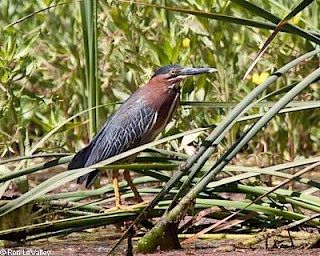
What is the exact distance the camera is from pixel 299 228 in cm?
329

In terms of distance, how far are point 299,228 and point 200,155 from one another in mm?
866

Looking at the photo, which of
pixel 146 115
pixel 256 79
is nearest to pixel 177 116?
pixel 146 115

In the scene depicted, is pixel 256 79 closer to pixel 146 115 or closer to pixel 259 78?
pixel 259 78

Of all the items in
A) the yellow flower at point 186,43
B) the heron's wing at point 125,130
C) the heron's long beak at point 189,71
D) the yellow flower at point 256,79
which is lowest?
the heron's wing at point 125,130

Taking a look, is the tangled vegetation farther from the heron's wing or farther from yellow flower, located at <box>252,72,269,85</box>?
the heron's wing

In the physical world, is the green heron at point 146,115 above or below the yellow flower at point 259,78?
below

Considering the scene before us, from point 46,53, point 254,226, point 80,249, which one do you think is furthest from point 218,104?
point 46,53

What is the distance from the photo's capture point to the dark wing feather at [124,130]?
3.83m

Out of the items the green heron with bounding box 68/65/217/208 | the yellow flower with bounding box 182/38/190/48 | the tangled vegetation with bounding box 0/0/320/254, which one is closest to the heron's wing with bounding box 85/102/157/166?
the green heron with bounding box 68/65/217/208

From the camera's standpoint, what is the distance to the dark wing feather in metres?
3.83

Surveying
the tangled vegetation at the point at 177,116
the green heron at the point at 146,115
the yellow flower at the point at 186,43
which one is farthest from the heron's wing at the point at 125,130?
the yellow flower at the point at 186,43

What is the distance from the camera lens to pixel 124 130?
3.91m

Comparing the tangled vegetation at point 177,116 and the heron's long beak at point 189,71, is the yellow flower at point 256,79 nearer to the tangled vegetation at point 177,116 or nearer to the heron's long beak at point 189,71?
the tangled vegetation at point 177,116

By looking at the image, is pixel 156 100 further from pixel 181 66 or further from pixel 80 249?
pixel 80 249
